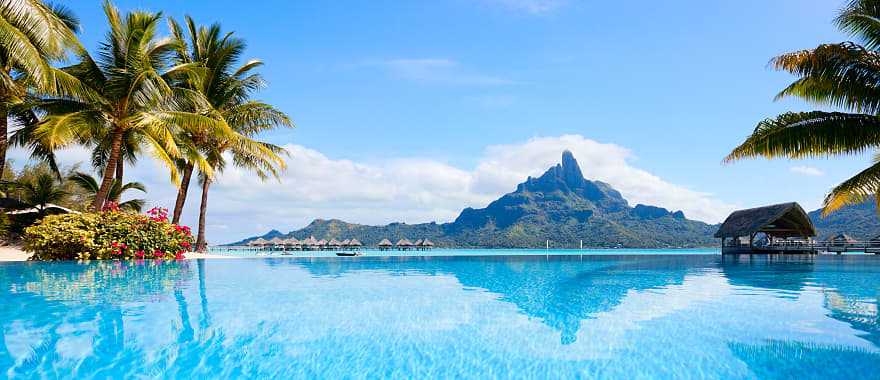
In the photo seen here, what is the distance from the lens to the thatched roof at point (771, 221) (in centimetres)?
2575

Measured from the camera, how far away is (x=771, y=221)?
25.3 meters

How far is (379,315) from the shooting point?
6.14 meters

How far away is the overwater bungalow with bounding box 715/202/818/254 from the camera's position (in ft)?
85.1

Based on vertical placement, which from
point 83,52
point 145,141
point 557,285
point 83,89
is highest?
point 83,52

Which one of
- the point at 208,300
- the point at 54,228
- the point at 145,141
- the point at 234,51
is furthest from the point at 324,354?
the point at 234,51

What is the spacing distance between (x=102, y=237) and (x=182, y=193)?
4733 mm

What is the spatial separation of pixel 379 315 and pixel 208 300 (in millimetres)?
2612

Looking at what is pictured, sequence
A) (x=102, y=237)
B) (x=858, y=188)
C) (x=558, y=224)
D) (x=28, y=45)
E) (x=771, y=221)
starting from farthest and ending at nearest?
1. (x=558, y=224)
2. (x=771, y=221)
3. (x=102, y=237)
4. (x=858, y=188)
5. (x=28, y=45)

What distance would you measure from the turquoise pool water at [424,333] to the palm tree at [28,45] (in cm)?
413

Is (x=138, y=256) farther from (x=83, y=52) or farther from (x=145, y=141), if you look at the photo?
(x=83, y=52)

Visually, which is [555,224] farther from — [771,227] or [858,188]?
[858,188]

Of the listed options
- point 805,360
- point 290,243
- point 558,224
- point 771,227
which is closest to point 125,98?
point 805,360

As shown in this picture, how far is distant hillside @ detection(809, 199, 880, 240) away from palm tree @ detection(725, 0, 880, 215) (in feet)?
176

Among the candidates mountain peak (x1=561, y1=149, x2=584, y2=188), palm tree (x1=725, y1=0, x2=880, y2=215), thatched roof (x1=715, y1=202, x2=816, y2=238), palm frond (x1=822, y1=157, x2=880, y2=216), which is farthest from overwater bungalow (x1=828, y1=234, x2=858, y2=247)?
mountain peak (x1=561, y1=149, x2=584, y2=188)
